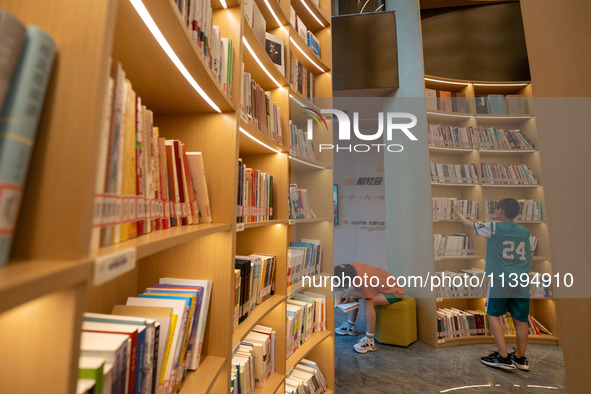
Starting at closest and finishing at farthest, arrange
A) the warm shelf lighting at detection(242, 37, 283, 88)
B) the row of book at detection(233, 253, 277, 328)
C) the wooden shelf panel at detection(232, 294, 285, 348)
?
1. the wooden shelf panel at detection(232, 294, 285, 348)
2. the row of book at detection(233, 253, 277, 328)
3. the warm shelf lighting at detection(242, 37, 283, 88)

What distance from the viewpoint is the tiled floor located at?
253cm

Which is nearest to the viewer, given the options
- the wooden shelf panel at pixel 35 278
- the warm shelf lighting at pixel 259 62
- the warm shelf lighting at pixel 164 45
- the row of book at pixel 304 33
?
the wooden shelf panel at pixel 35 278

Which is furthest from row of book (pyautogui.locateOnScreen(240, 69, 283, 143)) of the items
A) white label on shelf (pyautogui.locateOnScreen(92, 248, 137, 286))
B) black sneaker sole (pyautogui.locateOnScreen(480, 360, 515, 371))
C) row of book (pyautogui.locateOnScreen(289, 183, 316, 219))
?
black sneaker sole (pyautogui.locateOnScreen(480, 360, 515, 371))

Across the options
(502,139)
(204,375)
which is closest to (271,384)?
(204,375)

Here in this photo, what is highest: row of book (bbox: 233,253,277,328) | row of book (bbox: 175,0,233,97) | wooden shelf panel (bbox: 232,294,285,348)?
row of book (bbox: 175,0,233,97)

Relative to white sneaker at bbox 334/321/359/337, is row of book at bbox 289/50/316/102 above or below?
above

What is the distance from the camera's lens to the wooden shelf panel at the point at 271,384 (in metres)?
1.38

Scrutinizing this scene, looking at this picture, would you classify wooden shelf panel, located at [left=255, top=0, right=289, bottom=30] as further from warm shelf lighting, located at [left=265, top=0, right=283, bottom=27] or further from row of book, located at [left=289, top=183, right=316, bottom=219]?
row of book, located at [left=289, top=183, right=316, bottom=219]

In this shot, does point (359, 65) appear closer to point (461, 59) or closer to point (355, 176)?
point (461, 59)

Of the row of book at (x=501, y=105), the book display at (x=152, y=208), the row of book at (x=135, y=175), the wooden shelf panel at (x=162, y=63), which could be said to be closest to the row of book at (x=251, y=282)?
the book display at (x=152, y=208)

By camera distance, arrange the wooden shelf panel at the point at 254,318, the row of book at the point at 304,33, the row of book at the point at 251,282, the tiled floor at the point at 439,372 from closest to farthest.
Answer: the wooden shelf panel at the point at 254,318 < the row of book at the point at 251,282 < the row of book at the point at 304,33 < the tiled floor at the point at 439,372

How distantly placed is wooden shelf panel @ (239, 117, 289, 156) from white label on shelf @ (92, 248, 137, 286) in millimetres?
782

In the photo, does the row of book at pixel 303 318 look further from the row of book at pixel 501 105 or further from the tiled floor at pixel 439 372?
the row of book at pixel 501 105

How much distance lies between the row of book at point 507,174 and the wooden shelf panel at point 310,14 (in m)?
2.79
